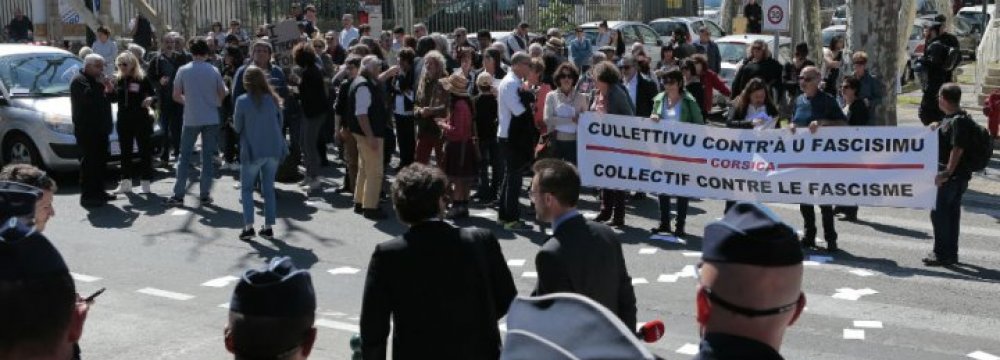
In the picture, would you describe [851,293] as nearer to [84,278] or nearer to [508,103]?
[508,103]

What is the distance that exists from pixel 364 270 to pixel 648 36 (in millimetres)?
21524

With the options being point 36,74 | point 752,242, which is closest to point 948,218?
point 752,242

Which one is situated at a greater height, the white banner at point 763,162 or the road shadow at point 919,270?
the white banner at point 763,162

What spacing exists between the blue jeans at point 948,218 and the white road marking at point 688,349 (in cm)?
345

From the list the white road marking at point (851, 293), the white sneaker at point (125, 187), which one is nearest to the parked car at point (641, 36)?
the white sneaker at point (125, 187)

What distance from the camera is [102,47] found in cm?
2175

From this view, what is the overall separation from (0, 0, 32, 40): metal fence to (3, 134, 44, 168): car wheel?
775 inches

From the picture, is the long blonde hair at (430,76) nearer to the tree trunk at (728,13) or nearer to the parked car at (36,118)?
the parked car at (36,118)

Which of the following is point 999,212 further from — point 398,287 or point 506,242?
point 398,287

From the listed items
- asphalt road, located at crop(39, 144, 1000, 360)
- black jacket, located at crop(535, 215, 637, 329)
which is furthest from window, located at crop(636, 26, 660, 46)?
black jacket, located at crop(535, 215, 637, 329)

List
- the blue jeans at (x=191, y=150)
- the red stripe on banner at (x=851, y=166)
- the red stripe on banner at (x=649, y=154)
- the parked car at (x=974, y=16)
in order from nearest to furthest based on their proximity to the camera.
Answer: the red stripe on banner at (x=851, y=166)
the red stripe on banner at (x=649, y=154)
the blue jeans at (x=191, y=150)
the parked car at (x=974, y=16)

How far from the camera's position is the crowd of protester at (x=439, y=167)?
10.7ft

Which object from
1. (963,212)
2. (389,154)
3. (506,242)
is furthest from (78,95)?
(963,212)

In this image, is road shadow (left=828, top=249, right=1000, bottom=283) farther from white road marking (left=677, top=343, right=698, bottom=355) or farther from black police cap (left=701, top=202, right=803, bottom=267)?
black police cap (left=701, top=202, right=803, bottom=267)
